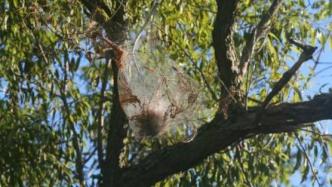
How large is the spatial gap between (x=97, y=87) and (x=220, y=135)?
7.48ft

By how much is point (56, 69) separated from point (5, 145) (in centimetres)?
66

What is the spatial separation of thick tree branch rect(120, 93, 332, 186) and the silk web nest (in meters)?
0.27

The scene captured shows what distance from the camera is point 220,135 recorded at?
16.0 ft

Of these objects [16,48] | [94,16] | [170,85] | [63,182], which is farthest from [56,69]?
[170,85]

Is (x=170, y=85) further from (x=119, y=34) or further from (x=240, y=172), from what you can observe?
(x=240, y=172)

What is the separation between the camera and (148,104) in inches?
179

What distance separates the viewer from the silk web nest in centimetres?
454

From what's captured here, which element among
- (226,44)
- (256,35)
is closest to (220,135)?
(226,44)

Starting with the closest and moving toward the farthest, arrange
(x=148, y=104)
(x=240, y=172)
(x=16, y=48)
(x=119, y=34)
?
(x=148, y=104)
(x=119, y=34)
(x=240, y=172)
(x=16, y=48)

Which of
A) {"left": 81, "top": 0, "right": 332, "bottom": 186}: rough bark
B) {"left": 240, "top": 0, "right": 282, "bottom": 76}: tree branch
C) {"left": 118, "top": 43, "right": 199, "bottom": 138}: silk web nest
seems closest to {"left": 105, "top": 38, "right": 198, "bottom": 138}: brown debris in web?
{"left": 118, "top": 43, "right": 199, "bottom": 138}: silk web nest

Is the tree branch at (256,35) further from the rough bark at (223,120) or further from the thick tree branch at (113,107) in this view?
the thick tree branch at (113,107)

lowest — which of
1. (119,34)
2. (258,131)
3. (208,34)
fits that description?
(258,131)

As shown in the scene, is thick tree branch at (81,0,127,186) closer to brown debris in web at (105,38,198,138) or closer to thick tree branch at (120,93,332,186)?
thick tree branch at (120,93,332,186)

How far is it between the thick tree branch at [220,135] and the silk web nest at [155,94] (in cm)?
27
